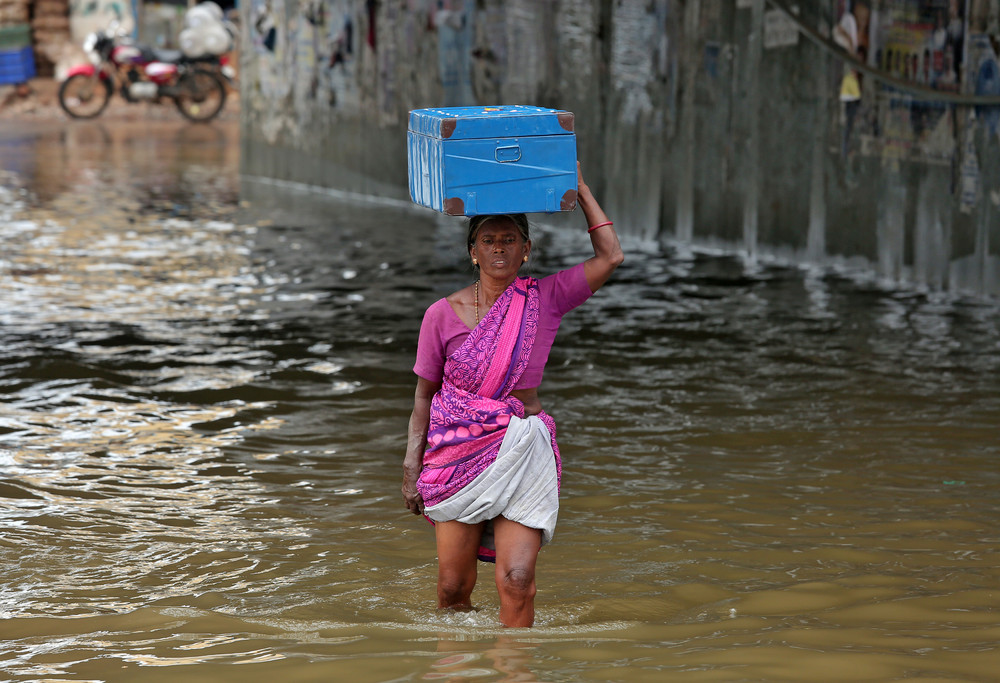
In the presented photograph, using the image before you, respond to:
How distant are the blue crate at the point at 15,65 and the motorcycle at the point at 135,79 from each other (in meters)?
2.24

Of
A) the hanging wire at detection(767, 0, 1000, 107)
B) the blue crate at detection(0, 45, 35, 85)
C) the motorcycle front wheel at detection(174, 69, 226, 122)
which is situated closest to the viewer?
the hanging wire at detection(767, 0, 1000, 107)

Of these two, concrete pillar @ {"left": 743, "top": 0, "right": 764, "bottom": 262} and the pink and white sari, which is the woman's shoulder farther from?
concrete pillar @ {"left": 743, "top": 0, "right": 764, "bottom": 262}

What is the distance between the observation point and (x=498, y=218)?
3678 mm

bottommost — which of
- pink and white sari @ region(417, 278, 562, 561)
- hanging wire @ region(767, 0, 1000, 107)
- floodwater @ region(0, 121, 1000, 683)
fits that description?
floodwater @ region(0, 121, 1000, 683)

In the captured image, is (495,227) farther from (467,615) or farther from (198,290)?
(198,290)

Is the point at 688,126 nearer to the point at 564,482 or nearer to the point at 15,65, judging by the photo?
the point at 564,482

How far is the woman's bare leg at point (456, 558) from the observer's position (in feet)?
12.2

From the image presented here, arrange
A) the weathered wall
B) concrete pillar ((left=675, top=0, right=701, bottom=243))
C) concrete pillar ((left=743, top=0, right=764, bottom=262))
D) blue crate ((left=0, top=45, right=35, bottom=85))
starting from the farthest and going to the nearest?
1. blue crate ((left=0, top=45, right=35, bottom=85))
2. concrete pillar ((left=675, top=0, right=701, bottom=243))
3. concrete pillar ((left=743, top=0, right=764, bottom=262))
4. the weathered wall

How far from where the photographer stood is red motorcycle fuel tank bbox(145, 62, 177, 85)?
29250 mm

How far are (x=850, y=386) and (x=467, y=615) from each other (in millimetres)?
3896

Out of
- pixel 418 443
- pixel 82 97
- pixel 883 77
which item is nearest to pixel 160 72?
pixel 82 97

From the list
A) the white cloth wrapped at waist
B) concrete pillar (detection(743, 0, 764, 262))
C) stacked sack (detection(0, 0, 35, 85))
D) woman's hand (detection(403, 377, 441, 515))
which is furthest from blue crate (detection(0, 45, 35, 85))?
the white cloth wrapped at waist

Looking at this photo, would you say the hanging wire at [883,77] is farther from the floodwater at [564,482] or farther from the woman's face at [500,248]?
the woman's face at [500,248]

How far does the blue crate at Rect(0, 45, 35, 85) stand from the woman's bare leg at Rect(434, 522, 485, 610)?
30.5 metres
